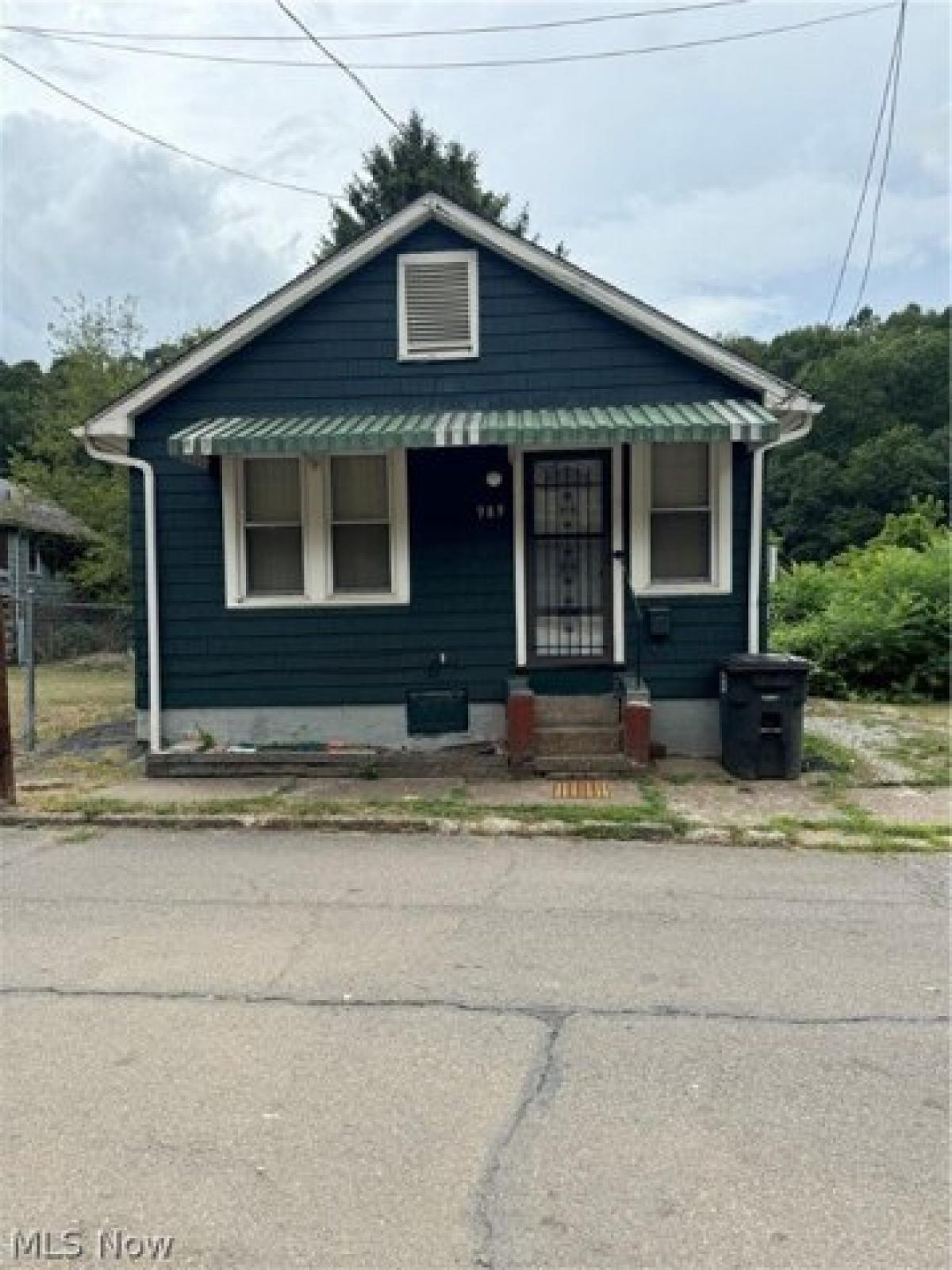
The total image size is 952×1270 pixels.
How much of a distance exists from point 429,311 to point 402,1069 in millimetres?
7240

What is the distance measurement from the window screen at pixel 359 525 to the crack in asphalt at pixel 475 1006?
218 inches

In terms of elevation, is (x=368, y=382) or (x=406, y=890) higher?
(x=368, y=382)

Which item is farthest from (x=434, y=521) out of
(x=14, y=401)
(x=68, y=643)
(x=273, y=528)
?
(x=14, y=401)

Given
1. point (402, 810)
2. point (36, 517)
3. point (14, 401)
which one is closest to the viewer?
point (402, 810)

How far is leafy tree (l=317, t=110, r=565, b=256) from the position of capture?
27.6 m

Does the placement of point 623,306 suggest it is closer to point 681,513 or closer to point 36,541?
point 681,513

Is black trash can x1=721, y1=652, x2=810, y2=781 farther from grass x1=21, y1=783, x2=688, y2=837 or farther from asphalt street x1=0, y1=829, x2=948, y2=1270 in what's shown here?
asphalt street x1=0, y1=829, x2=948, y2=1270

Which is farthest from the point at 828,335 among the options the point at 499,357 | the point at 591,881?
the point at 591,881

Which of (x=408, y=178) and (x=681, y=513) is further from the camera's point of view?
(x=408, y=178)

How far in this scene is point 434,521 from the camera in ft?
30.0

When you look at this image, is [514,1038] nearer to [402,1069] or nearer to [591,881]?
[402,1069]

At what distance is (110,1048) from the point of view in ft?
11.9

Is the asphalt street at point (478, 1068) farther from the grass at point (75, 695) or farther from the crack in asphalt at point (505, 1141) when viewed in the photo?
the grass at point (75, 695)

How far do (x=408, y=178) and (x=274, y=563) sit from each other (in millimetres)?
22005
